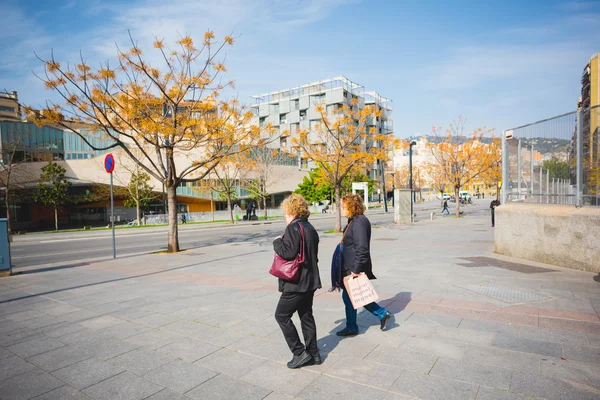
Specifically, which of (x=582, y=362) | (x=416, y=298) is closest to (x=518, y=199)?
(x=416, y=298)

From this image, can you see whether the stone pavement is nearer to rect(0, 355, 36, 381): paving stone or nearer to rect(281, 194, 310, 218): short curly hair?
rect(0, 355, 36, 381): paving stone

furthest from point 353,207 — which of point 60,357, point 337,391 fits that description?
point 60,357

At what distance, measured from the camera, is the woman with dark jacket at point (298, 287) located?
346cm

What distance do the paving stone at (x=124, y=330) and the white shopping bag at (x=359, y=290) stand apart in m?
2.74

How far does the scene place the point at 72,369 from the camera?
3764 millimetres

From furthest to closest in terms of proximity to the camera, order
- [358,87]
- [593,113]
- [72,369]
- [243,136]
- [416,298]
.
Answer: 1. [358,87]
2. [243,136]
3. [593,113]
4. [416,298]
5. [72,369]

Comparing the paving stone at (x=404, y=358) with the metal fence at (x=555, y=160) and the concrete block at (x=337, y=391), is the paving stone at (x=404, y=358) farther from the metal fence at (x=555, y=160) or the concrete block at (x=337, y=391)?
the metal fence at (x=555, y=160)

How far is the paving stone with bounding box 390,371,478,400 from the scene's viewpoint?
304 cm

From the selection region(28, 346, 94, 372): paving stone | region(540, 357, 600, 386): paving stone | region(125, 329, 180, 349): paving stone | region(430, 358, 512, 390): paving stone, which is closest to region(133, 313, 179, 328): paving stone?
region(125, 329, 180, 349): paving stone

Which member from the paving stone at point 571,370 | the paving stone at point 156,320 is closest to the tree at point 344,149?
the paving stone at point 156,320

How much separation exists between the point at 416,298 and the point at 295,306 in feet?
10.6

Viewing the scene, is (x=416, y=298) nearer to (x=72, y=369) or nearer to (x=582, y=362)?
(x=582, y=362)

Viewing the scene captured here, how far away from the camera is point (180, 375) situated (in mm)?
3555

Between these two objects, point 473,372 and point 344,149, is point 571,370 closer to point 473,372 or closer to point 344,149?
point 473,372
